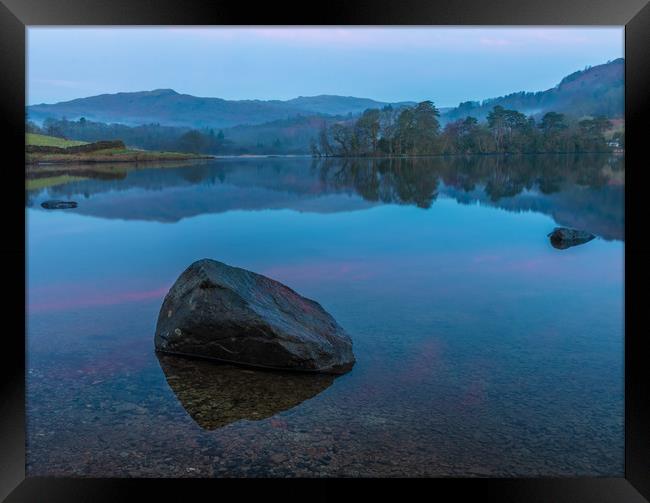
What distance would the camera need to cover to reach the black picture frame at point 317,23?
3.85 meters

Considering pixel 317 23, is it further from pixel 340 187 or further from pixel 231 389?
pixel 340 187

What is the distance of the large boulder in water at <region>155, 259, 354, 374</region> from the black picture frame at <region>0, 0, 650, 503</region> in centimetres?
326

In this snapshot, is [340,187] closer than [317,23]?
No

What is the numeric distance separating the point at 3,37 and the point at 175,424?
3523mm

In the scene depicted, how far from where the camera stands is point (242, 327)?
23.9 ft

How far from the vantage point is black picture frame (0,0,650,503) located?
12.6 ft

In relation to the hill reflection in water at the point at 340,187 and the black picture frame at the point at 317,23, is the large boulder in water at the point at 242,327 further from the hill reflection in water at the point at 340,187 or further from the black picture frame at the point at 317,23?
the hill reflection in water at the point at 340,187

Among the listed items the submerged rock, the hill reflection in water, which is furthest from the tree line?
the submerged rock

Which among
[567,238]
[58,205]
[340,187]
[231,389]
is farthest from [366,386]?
[340,187]

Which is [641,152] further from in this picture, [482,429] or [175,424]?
[175,424]

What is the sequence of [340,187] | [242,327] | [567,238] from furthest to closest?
[340,187], [567,238], [242,327]

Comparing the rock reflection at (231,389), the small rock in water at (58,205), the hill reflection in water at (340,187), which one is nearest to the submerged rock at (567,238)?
the hill reflection in water at (340,187)

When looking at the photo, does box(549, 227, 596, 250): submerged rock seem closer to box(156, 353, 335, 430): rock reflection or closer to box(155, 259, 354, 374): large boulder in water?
box(155, 259, 354, 374): large boulder in water

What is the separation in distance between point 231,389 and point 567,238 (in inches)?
666
